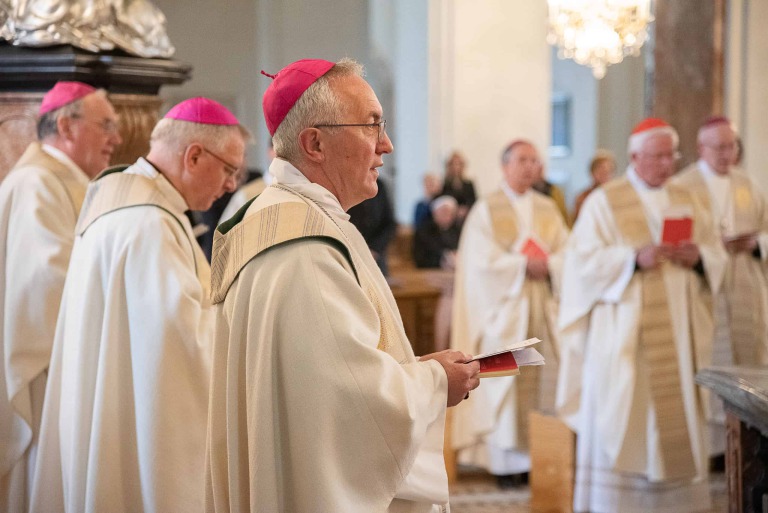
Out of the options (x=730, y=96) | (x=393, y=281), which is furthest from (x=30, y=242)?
(x=730, y=96)

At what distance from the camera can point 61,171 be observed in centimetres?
410

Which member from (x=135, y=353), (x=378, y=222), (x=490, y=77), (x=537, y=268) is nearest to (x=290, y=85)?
(x=135, y=353)

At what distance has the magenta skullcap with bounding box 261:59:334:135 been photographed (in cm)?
253

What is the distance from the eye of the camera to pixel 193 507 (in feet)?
11.1

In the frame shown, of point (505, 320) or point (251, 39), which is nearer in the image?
point (505, 320)

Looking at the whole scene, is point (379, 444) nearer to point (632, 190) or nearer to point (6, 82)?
point (6, 82)

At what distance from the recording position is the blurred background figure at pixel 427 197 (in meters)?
10.6

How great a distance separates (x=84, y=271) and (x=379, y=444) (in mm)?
1574

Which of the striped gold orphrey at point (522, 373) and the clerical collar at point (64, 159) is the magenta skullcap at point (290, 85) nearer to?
the clerical collar at point (64, 159)

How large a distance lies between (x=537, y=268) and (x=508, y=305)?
34 cm

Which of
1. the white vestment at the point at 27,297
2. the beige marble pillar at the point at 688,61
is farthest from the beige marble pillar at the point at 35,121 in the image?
the beige marble pillar at the point at 688,61

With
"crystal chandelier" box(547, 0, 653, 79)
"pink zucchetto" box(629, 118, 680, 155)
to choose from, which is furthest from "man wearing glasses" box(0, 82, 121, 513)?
"crystal chandelier" box(547, 0, 653, 79)

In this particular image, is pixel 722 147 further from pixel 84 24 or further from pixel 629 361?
pixel 84 24

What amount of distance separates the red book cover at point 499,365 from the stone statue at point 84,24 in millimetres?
2689
